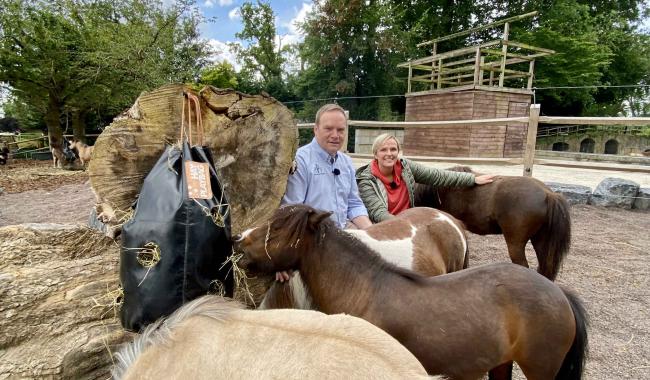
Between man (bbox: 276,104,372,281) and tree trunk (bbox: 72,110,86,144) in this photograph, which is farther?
tree trunk (bbox: 72,110,86,144)

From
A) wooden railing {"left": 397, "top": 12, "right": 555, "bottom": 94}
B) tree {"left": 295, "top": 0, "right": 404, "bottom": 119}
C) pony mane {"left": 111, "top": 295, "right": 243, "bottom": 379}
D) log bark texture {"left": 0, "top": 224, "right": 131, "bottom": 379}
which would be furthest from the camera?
tree {"left": 295, "top": 0, "right": 404, "bottom": 119}

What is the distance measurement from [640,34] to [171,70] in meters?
31.6

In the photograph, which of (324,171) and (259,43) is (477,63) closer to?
(324,171)

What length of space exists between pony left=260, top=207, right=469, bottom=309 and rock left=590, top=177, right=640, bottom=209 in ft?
20.1

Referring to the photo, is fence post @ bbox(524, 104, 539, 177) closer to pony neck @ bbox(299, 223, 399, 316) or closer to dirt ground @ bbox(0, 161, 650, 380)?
dirt ground @ bbox(0, 161, 650, 380)

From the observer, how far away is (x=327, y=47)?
22484mm

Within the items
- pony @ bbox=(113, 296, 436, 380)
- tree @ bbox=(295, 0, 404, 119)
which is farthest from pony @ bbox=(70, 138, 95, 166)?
pony @ bbox=(113, 296, 436, 380)

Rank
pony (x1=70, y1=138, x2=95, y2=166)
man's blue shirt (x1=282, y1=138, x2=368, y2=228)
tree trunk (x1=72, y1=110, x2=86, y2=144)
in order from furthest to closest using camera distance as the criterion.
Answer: tree trunk (x1=72, y1=110, x2=86, y2=144) < pony (x1=70, y1=138, x2=95, y2=166) < man's blue shirt (x1=282, y1=138, x2=368, y2=228)

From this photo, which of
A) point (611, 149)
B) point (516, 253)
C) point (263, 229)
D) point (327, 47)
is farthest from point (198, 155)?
point (611, 149)

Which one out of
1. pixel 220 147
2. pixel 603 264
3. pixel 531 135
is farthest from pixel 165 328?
pixel 531 135

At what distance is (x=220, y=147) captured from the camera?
86.0 inches

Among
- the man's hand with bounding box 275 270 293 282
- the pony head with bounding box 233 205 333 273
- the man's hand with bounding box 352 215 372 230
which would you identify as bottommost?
the man's hand with bounding box 275 270 293 282

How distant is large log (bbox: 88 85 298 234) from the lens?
6.36 ft

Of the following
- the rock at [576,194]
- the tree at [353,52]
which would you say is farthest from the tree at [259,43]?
the rock at [576,194]
